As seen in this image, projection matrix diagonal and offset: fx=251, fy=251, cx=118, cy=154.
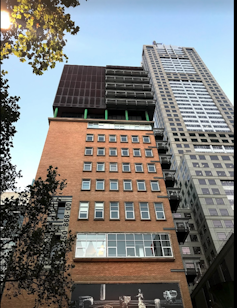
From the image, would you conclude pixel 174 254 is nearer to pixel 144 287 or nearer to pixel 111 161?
pixel 144 287

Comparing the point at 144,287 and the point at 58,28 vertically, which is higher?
the point at 58,28

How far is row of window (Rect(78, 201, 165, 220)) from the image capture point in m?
26.2

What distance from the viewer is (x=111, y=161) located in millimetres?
33188

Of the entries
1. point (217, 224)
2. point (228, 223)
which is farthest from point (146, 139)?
point (228, 223)

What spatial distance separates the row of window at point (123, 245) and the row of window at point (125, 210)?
213 cm

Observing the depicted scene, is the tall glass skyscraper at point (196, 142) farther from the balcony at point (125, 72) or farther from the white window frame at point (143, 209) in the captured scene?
the balcony at point (125, 72)

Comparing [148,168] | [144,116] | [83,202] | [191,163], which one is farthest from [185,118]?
[83,202]

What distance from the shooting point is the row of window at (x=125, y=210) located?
86.1 feet

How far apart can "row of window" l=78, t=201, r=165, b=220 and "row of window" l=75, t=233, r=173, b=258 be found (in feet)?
6.99

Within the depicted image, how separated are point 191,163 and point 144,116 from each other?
39621mm

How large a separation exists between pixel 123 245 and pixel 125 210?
13.9 ft

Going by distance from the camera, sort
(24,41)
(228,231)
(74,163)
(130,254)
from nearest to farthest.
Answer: (24,41) < (130,254) < (74,163) < (228,231)

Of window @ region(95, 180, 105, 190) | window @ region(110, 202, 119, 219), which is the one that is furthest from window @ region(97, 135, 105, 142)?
window @ region(110, 202, 119, 219)

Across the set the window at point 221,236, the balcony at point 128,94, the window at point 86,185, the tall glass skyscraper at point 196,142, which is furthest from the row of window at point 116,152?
the window at point 221,236
